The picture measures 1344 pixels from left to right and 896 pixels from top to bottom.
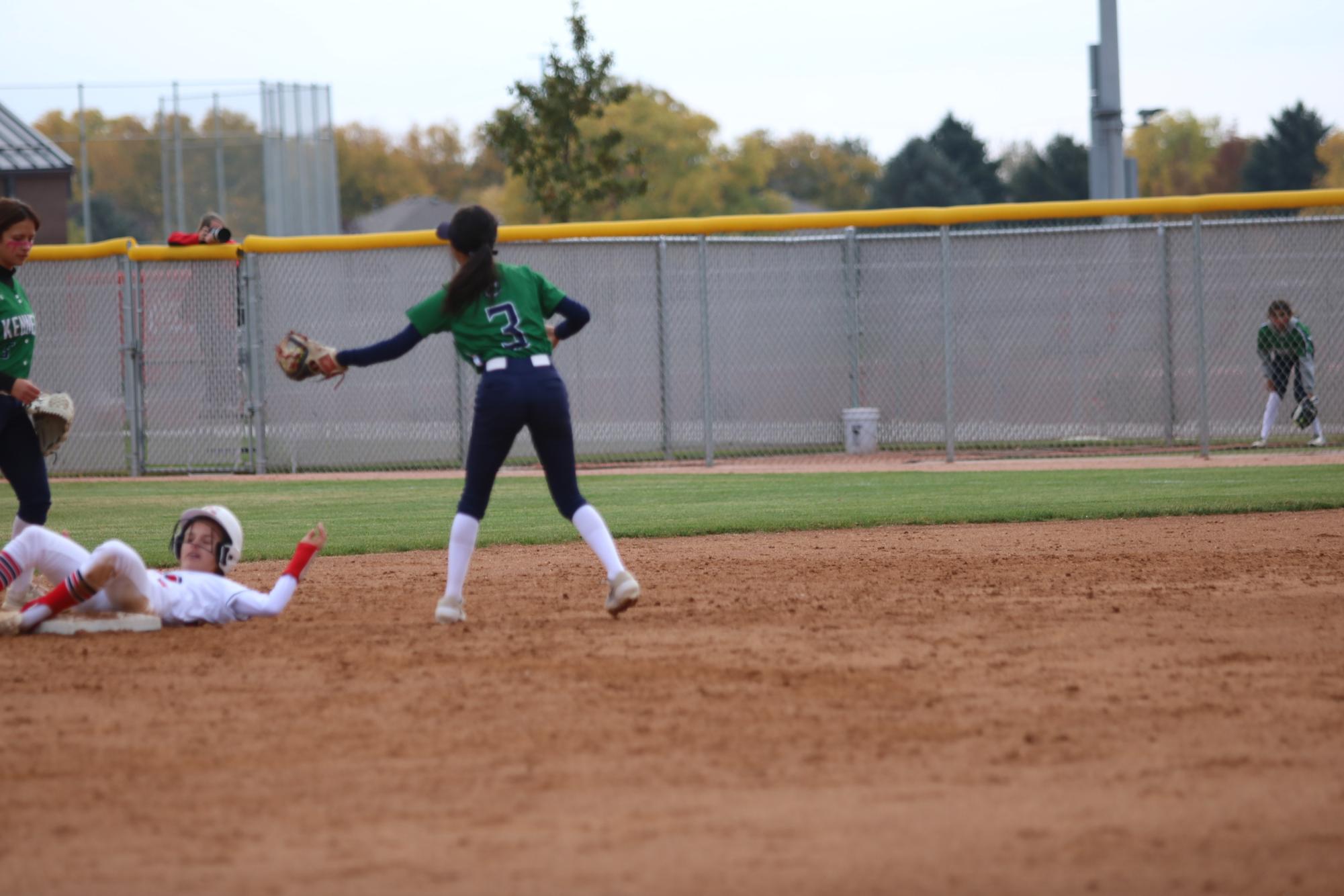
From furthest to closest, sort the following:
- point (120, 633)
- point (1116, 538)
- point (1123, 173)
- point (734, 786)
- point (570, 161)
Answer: point (570, 161), point (1123, 173), point (1116, 538), point (120, 633), point (734, 786)

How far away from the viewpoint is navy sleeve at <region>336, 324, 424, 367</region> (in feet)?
19.1

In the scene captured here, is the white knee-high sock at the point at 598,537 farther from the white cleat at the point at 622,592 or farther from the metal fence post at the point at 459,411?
the metal fence post at the point at 459,411

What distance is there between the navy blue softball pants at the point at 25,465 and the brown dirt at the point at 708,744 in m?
0.88

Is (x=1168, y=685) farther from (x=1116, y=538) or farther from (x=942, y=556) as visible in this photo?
(x=1116, y=538)

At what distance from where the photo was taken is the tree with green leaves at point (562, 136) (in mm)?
21969

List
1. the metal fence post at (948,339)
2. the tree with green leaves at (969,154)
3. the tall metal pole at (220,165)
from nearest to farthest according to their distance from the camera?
the metal fence post at (948,339) < the tall metal pole at (220,165) < the tree with green leaves at (969,154)

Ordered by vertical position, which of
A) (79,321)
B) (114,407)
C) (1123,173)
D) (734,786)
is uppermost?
(1123,173)

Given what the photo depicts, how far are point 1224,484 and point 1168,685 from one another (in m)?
7.54

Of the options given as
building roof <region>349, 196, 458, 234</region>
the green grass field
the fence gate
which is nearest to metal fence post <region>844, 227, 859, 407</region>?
the green grass field

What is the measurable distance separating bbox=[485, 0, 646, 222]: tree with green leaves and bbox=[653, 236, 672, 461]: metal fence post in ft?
21.3

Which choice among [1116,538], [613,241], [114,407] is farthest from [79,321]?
[1116,538]

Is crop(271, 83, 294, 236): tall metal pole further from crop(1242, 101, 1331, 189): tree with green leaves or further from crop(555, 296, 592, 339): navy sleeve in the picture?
crop(1242, 101, 1331, 189): tree with green leaves

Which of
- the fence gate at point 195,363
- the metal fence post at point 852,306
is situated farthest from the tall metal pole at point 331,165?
the metal fence post at point 852,306

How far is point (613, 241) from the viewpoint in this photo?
52.3 ft
